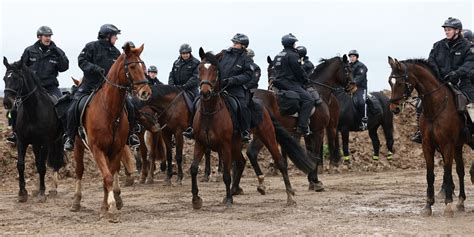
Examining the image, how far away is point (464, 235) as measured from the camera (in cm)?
1157

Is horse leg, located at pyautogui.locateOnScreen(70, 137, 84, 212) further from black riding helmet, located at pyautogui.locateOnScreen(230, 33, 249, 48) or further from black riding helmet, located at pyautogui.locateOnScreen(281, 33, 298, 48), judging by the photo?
black riding helmet, located at pyautogui.locateOnScreen(281, 33, 298, 48)

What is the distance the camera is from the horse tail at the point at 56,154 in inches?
654

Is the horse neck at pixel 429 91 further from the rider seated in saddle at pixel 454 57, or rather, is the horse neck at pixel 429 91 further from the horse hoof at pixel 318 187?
the horse hoof at pixel 318 187

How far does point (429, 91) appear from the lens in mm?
13469

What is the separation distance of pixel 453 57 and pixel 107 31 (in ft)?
19.2

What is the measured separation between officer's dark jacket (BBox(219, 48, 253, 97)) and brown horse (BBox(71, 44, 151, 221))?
2150mm

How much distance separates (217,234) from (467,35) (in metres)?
8.93

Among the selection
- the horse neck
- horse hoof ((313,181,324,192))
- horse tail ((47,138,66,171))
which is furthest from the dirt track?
the horse neck

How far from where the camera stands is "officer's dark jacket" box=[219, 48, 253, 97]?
14748 millimetres

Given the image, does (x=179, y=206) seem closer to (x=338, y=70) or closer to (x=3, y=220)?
(x=3, y=220)

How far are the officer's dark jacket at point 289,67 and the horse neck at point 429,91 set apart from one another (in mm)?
3887

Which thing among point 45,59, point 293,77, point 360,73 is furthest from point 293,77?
point 360,73

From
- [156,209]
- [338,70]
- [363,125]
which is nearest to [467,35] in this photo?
[338,70]

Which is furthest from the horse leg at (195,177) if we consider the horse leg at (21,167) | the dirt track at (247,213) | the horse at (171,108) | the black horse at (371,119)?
the black horse at (371,119)
